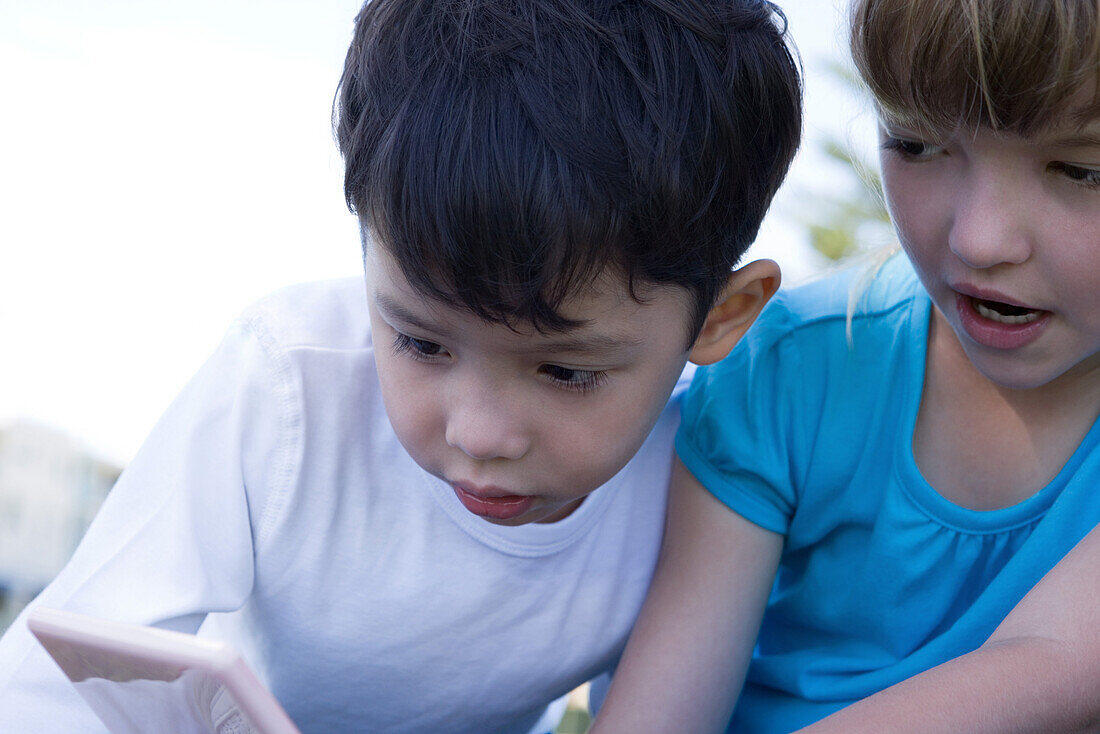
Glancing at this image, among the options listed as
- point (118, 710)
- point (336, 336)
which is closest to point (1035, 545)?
point (336, 336)

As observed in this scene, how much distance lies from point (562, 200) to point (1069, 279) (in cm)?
43

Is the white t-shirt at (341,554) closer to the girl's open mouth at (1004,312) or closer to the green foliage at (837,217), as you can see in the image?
the girl's open mouth at (1004,312)

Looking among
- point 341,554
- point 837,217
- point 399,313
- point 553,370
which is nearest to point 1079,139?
point 553,370

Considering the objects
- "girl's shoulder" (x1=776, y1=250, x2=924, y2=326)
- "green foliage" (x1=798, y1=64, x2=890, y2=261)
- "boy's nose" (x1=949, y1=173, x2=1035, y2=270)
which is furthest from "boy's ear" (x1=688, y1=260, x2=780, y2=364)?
"green foliage" (x1=798, y1=64, x2=890, y2=261)

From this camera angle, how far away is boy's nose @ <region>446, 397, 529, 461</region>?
0.97 meters

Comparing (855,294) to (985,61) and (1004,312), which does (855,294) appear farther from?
(985,61)

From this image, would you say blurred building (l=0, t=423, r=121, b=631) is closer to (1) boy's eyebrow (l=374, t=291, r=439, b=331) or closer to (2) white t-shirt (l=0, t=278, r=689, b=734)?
(2) white t-shirt (l=0, t=278, r=689, b=734)

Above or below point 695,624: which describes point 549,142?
above

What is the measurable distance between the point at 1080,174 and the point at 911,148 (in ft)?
0.49

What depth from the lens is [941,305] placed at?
3.54 ft

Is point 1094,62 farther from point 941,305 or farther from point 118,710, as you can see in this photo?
point 118,710

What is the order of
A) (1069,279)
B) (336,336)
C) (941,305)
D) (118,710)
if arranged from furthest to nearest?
(336,336) < (941,305) < (1069,279) < (118,710)

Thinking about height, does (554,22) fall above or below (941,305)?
above

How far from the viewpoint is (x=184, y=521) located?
1.10 metres
